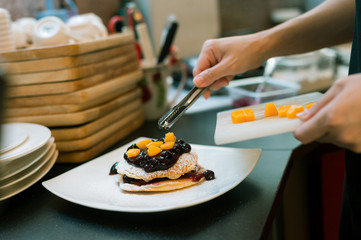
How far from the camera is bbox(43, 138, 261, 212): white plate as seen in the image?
83cm

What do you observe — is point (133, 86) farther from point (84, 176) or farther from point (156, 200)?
point (156, 200)

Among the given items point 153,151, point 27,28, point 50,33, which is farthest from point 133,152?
point 27,28

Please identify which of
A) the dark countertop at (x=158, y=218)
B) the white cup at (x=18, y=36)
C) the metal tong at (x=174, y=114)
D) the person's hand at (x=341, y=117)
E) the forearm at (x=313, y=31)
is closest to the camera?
the person's hand at (x=341, y=117)

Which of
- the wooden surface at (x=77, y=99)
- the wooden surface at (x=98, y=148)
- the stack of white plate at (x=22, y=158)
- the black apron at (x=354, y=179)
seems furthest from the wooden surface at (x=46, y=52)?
the black apron at (x=354, y=179)

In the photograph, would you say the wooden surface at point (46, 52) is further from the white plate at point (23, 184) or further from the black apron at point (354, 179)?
the black apron at point (354, 179)

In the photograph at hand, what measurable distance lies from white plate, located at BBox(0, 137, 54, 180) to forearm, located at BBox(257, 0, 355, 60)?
0.78m

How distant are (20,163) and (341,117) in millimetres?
800

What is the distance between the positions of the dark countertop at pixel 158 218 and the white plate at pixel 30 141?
128mm

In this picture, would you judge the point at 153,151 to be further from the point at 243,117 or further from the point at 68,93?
the point at 68,93

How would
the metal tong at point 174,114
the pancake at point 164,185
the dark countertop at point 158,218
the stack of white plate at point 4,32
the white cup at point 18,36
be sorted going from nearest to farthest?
the dark countertop at point 158,218
the pancake at point 164,185
the metal tong at point 174,114
the stack of white plate at point 4,32
the white cup at point 18,36

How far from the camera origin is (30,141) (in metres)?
1.04

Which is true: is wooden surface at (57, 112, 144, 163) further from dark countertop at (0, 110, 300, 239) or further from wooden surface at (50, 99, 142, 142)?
dark countertop at (0, 110, 300, 239)

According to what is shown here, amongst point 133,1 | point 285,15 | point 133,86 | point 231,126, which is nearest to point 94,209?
point 231,126

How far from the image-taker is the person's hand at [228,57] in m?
1.18
